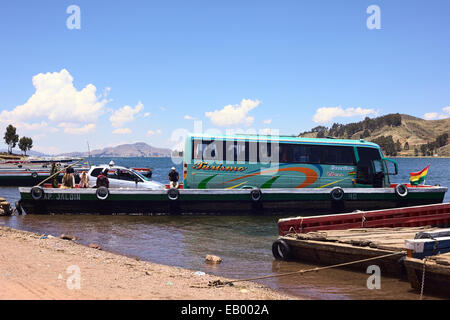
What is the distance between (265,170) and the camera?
20188mm

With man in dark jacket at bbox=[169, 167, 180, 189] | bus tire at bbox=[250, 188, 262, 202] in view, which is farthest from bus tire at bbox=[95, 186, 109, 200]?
bus tire at bbox=[250, 188, 262, 202]

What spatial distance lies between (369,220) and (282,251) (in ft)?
9.77

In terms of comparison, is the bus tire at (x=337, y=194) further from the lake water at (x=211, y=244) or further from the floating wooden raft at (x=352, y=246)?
the floating wooden raft at (x=352, y=246)

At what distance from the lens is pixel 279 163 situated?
20203 millimetres

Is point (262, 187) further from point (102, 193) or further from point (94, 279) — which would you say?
point (94, 279)

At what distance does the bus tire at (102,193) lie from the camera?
62.4ft

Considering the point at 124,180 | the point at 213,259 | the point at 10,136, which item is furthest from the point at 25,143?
the point at 213,259

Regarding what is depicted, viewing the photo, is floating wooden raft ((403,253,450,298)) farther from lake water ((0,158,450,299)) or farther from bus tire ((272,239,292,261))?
bus tire ((272,239,292,261))

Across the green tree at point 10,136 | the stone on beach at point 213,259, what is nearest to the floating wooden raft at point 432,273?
the stone on beach at point 213,259

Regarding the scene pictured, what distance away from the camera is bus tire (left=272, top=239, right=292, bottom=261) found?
11594mm

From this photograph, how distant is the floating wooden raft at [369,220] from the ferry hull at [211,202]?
606cm

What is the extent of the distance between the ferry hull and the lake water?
1.49 feet

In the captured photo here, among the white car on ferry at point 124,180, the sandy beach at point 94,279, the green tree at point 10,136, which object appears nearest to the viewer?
the sandy beach at point 94,279
